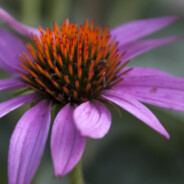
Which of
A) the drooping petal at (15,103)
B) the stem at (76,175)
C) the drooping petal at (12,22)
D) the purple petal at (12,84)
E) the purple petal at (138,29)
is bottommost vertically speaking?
the stem at (76,175)

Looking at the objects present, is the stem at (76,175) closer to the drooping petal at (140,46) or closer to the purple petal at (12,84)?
the purple petal at (12,84)

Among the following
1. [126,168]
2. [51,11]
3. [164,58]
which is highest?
[51,11]

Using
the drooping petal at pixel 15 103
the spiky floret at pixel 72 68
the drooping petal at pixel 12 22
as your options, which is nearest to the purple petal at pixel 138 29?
the spiky floret at pixel 72 68

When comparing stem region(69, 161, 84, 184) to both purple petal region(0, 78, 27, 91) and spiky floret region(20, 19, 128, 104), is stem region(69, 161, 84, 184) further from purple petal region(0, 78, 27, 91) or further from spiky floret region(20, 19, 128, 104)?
purple petal region(0, 78, 27, 91)

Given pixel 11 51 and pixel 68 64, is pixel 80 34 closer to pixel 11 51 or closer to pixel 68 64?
pixel 68 64

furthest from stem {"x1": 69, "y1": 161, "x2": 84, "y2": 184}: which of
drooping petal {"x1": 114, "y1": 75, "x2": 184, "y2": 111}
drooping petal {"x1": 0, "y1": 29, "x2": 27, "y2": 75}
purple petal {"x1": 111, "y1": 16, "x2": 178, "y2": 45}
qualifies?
purple petal {"x1": 111, "y1": 16, "x2": 178, "y2": 45}

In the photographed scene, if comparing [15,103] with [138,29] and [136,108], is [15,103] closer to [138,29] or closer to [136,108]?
[136,108]

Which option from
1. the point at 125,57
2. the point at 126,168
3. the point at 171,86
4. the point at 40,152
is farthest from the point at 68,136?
the point at 126,168
